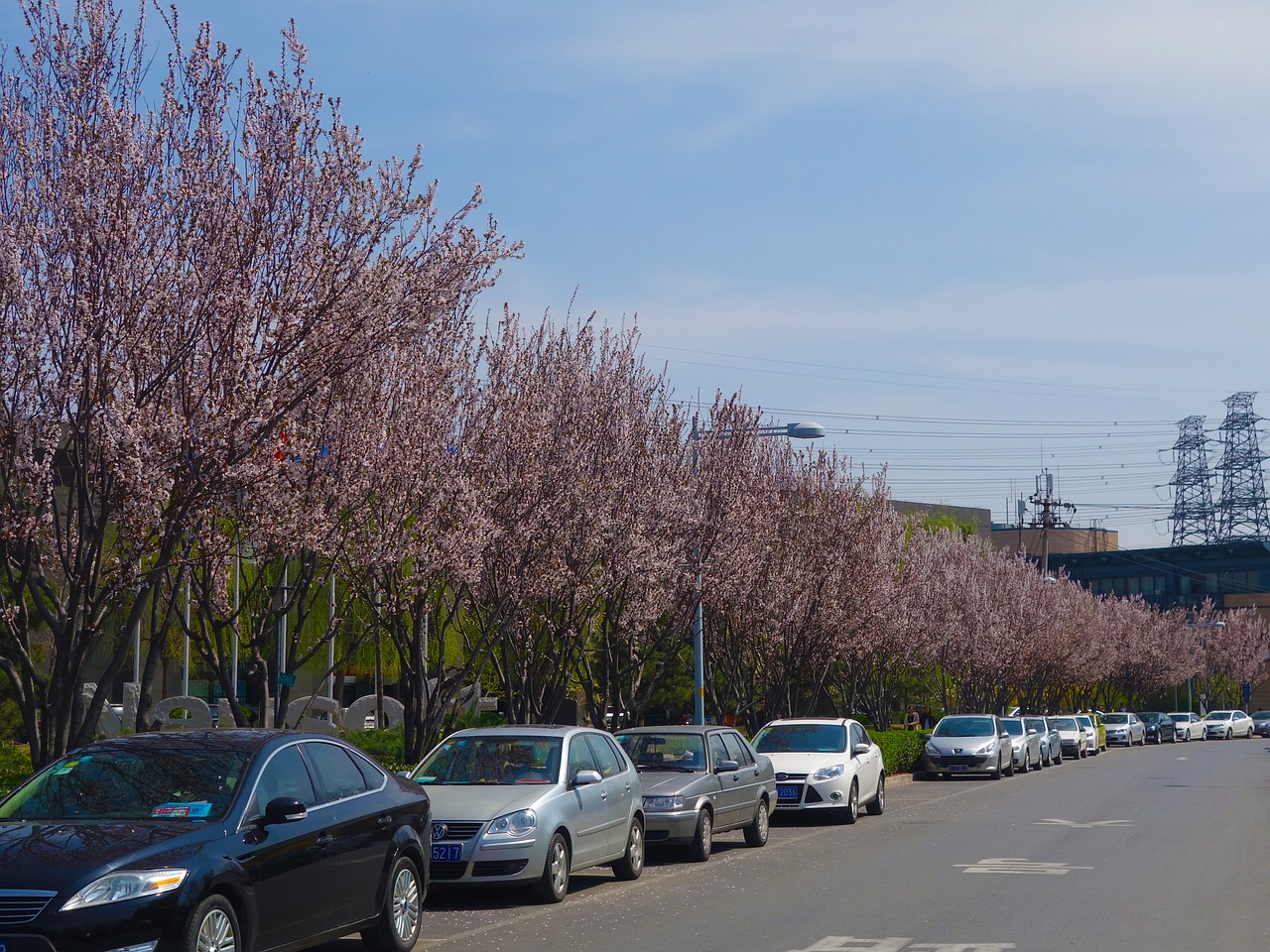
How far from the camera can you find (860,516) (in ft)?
107

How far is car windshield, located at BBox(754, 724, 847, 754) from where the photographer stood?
22.4m

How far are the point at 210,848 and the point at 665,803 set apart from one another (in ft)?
27.7

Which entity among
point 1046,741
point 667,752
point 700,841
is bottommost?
point 700,841

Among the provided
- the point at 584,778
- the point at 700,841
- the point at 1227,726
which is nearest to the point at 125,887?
the point at 584,778

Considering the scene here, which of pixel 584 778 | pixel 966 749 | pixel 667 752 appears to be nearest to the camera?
pixel 584 778

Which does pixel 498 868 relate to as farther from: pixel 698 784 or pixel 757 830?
pixel 757 830

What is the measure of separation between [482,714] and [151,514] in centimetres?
2883

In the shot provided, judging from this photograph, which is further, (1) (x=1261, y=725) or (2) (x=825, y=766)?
(1) (x=1261, y=725)

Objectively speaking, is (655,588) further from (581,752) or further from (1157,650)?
(1157,650)

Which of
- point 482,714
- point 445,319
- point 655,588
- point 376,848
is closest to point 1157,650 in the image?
point 482,714

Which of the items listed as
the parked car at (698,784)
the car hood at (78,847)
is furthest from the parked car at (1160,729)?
the car hood at (78,847)

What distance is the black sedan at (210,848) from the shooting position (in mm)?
7250

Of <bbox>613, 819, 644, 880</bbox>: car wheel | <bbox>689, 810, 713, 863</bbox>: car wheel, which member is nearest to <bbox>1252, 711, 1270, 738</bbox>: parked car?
<bbox>689, 810, 713, 863</bbox>: car wheel

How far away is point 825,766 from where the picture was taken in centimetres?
2153
